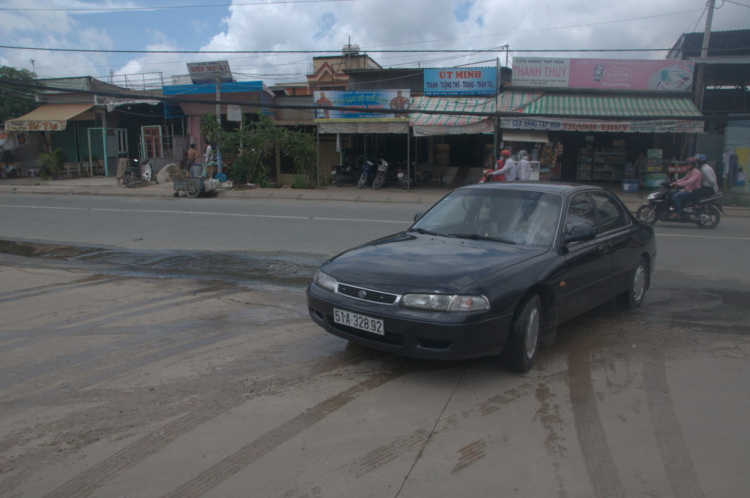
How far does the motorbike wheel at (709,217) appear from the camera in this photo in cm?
1311

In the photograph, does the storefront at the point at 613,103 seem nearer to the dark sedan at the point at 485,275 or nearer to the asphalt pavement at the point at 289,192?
the asphalt pavement at the point at 289,192

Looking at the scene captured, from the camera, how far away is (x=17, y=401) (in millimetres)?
4016

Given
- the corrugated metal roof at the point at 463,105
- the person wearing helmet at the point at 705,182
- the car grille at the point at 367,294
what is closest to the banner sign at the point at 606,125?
the corrugated metal roof at the point at 463,105

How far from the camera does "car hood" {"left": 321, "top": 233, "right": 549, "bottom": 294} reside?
4217 mm

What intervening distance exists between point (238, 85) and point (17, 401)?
21.3 metres

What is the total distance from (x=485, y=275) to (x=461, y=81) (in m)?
18.5

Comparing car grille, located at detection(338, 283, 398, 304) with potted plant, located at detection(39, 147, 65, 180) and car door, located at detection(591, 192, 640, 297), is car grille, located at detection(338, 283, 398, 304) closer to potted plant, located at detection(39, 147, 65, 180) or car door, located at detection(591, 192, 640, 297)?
car door, located at detection(591, 192, 640, 297)

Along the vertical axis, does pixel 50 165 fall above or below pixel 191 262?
above

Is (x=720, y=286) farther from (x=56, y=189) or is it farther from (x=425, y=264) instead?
(x=56, y=189)

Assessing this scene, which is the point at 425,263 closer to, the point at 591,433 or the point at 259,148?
the point at 591,433

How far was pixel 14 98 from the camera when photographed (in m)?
29.2

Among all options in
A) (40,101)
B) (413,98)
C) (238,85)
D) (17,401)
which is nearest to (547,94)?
(413,98)

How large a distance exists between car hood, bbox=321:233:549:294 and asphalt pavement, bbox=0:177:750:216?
44.5 ft

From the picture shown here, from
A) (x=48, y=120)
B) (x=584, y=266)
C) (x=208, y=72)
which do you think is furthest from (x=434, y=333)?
(x=48, y=120)
